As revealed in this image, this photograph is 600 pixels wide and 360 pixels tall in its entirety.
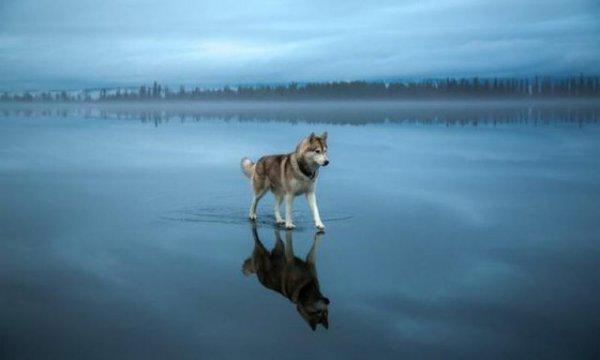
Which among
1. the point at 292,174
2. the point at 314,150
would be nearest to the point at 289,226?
the point at 292,174

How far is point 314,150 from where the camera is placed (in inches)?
473

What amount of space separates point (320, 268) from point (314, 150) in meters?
2.63

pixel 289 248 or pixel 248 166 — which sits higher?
pixel 248 166

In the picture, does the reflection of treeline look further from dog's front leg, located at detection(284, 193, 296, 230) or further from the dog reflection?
the dog reflection

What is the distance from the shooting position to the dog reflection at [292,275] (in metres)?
8.12

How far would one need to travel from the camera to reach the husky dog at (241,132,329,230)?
12086mm

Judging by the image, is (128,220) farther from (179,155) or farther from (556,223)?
(179,155)

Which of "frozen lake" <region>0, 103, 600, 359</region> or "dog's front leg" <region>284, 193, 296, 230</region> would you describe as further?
"dog's front leg" <region>284, 193, 296, 230</region>

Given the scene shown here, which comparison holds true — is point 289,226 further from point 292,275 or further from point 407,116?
point 407,116

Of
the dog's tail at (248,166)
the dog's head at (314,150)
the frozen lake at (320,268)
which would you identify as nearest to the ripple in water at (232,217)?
the frozen lake at (320,268)

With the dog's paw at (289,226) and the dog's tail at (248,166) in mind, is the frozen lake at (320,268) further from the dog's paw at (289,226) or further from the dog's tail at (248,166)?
the dog's tail at (248,166)

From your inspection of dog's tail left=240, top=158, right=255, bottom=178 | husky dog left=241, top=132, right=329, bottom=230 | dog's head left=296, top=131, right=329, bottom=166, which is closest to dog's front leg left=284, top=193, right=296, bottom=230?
husky dog left=241, top=132, right=329, bottom=230

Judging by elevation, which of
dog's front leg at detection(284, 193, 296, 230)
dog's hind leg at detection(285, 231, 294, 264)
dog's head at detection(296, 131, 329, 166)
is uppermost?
dog's head at detection(296, 131, 329, 166)

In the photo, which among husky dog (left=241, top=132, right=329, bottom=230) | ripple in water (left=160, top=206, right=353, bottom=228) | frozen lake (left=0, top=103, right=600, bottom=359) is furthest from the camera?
ripple in water (left=160, top=206, right=353, bottom=228)
